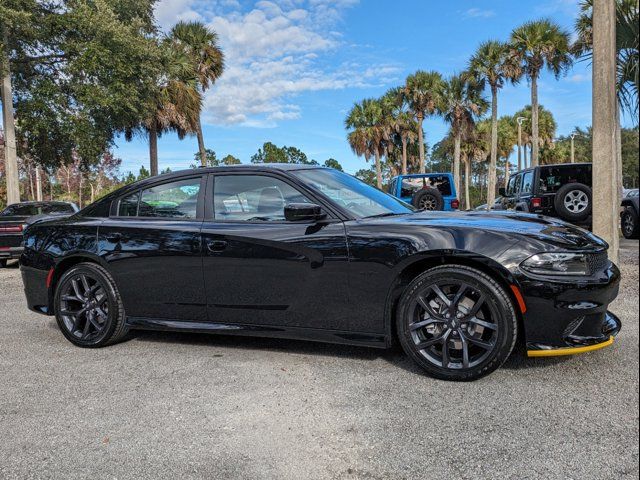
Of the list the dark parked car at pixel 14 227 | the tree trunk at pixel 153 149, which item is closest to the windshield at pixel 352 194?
the dark parked car at pixel 14 227

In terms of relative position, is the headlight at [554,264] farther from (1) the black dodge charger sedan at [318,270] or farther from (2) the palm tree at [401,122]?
(2) the palm tree at [401,122]

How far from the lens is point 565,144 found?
52.8 meters

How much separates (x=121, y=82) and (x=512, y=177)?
40.2 ft

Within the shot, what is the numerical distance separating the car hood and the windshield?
23 centimetres

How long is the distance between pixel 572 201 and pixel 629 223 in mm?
3224

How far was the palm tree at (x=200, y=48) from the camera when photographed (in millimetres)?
26953

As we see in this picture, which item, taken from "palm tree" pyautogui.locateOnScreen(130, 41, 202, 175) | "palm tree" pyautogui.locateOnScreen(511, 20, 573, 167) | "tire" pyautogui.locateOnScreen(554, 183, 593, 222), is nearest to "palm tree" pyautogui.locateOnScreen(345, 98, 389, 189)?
"palm tree" pyautogui.locateOnScreen(511, 20, 573, 167)

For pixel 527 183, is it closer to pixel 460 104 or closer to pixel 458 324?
pixel 458 324

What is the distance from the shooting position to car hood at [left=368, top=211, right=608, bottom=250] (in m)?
3.15

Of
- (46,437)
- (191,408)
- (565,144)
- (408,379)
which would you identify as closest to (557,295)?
(408,379)

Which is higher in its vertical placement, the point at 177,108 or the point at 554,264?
the point at 177,108

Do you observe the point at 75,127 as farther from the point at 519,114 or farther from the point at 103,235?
the point at 519,114

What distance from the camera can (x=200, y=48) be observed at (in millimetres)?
27125

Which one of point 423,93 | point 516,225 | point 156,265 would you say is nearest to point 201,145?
point 423,93
